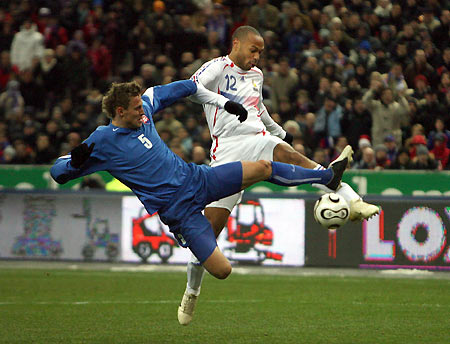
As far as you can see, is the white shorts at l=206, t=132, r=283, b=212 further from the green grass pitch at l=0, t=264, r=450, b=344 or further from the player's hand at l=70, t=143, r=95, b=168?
the player's hand at l=70, t=143, r=95, b=168

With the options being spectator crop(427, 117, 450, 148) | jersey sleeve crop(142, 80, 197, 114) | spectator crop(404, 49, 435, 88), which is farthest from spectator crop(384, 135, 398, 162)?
jersey sleeve crop(142, 80, 197, 114)

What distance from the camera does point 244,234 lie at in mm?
13391

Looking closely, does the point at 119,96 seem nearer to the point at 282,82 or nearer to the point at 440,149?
the point at 440,149

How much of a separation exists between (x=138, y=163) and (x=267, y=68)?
9312 millimetres

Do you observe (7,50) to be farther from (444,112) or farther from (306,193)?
(444,112)

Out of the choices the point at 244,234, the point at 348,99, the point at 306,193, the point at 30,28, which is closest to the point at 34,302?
the point at 244,234

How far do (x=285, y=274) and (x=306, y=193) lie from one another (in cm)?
136

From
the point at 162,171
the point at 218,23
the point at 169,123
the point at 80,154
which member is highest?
the point at 218,23

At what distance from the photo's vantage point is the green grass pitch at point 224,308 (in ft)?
25.1

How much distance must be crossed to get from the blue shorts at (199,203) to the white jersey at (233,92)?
1094mm

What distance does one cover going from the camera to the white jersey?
8.11 meters

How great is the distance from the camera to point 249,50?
809cm

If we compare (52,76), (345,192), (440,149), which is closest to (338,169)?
(345,192)

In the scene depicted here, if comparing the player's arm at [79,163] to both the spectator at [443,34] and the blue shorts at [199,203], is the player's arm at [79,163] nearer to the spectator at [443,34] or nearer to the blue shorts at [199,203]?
the blue shorts at [199,203]
